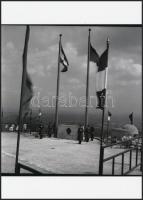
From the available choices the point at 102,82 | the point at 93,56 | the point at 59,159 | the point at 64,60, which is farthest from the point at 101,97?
the point at 64,60

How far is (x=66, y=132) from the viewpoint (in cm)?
1491

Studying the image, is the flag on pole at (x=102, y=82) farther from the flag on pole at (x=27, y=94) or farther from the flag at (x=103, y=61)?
the flag on pole at (x=27, y=94)

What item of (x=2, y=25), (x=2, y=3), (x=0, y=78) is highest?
(x=2, y=3)

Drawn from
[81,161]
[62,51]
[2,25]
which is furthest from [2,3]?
[62,51]

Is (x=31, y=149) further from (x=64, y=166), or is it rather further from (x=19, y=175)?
(x=19, y=175)

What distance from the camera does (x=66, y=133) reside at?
1491cm

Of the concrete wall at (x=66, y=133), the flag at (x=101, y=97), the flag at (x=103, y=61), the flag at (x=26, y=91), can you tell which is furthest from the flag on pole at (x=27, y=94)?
the concrete wall at (x=66, y=133)

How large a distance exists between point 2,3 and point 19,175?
4.11 metres

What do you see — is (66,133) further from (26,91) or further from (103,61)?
(26,91)

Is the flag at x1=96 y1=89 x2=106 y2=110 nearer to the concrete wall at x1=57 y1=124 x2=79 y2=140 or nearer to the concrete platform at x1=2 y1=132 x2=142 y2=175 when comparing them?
the concrete platform at x1=2 y1=132 x2=142 y2=175

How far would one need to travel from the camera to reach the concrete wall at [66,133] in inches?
581

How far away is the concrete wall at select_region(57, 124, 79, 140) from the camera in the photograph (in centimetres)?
1476

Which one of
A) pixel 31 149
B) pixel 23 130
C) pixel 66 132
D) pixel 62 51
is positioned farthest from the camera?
pixel 23 130

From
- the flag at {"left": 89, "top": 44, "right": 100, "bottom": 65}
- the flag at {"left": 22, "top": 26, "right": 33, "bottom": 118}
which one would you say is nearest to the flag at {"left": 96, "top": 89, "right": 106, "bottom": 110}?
the flag at {"left": 22, "top": 26, "right": 33, "bottom": 118}
